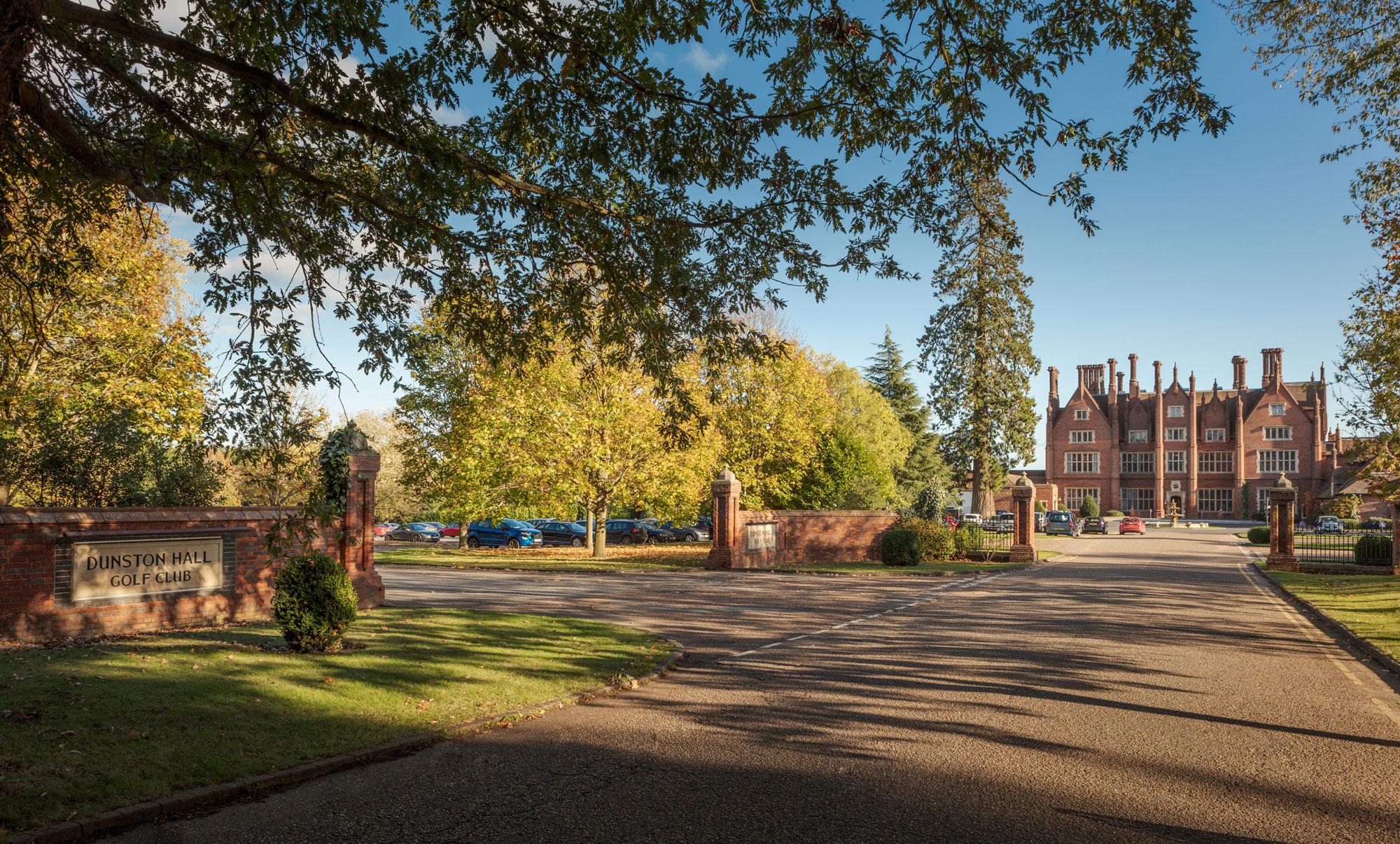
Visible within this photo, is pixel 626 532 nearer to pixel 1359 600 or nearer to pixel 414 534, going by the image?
pixel 414 534

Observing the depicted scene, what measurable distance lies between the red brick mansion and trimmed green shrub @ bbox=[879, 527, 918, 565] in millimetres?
61567

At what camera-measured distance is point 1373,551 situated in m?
30.3

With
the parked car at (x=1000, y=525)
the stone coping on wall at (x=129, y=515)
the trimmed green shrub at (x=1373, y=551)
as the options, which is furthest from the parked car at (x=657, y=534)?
the stone coping on wall at (x=129, y=515)

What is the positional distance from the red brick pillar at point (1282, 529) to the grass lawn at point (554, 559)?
64.8ft

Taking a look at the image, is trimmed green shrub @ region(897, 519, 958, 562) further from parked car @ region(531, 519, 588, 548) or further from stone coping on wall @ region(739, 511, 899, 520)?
parked car @ region(531, 519, 588, 548)

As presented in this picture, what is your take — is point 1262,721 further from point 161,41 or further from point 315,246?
point 161,41

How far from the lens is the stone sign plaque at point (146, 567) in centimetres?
1072

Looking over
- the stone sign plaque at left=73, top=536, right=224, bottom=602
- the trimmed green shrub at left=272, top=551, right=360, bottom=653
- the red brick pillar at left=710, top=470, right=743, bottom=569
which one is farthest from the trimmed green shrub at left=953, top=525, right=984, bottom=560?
the trimmed green shrub at left=272, top=551, right=360, bottom=653

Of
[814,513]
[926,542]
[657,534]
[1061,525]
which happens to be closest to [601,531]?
[814,513]

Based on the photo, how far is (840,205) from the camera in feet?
30.1

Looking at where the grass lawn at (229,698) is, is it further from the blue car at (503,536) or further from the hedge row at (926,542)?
the blue car at (503,536)

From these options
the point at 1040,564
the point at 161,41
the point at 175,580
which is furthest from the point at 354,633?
the point at 1040,564

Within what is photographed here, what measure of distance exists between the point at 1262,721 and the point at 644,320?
277 inches

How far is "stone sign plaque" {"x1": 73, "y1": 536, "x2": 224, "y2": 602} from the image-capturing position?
422 inches
